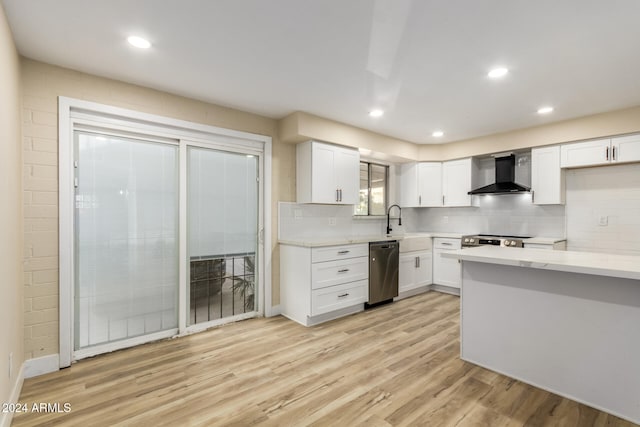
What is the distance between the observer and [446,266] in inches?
194

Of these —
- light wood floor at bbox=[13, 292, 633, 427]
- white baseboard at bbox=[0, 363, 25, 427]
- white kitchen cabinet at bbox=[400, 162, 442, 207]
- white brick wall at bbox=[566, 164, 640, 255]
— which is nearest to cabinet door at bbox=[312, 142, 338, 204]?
light wood floor at bbox=[13, 292, 633, 427]

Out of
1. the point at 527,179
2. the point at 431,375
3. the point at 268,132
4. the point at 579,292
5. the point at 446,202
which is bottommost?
the point at 431,375

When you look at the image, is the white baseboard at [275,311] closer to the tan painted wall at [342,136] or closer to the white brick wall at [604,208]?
the tan painted wall at [342,136]

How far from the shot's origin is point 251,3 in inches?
70.3

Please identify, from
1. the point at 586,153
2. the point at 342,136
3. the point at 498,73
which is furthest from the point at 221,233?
the point at 586,153

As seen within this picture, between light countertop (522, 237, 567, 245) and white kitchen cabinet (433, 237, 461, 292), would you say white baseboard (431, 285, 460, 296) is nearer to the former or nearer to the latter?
white kitchen cabinet (433, 237, 461, 292)

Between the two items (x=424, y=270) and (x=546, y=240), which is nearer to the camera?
(x=546, y=240)

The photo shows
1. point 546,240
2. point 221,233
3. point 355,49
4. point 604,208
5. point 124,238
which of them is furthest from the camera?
point 546,240

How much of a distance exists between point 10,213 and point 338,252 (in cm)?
287

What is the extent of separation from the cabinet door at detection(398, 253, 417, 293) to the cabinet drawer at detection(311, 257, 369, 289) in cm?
76

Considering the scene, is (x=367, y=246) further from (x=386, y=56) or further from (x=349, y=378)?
(x=386, y=56)

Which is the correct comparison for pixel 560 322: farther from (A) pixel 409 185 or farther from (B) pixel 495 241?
(A) pixel 409 185

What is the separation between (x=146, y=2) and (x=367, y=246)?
128 inches

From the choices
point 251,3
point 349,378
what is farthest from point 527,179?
point 251,3
